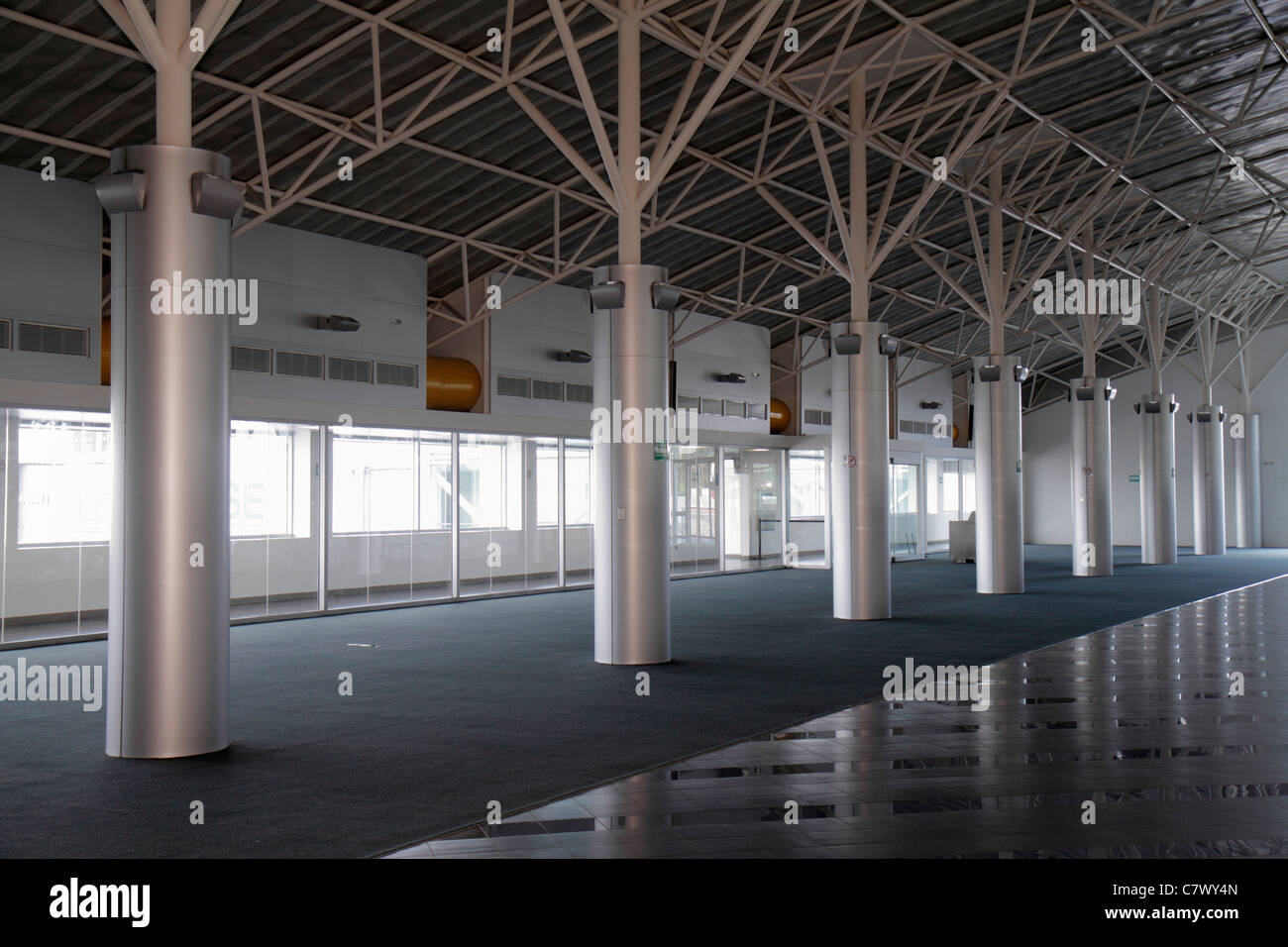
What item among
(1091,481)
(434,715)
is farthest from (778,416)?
(434,715)

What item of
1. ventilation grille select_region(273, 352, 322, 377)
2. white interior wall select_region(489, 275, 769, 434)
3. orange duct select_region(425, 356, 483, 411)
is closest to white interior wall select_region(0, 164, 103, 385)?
ventilation grille select_region(273, 352, 322, 377)

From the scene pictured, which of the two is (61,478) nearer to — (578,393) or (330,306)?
(330,306)

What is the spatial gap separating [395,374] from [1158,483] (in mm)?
20579

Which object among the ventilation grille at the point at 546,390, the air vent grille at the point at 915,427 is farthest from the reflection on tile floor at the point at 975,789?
the air vent grille at the point at 915,427

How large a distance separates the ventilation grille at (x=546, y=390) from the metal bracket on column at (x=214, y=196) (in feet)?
48.9

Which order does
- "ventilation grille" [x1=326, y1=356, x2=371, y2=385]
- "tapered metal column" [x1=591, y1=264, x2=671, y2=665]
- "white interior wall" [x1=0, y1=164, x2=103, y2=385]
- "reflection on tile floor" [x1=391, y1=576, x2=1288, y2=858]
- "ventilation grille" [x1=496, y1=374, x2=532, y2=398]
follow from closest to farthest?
"reflection on tile floor" [x1=391, y1=576, x2=1288, y2=858], "tapered metal column" [x1=591, y1=264, x2=671, y2=665], "white interior wall" [x1=0, y1=164, x2=103, y2=385], "ventilation grille" [x1=326, y1=356, x2=371, y2=385], "ventilation grille" [x1=496, y1=374, x2=532, y2=398]

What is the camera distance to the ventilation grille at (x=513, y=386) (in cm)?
2233

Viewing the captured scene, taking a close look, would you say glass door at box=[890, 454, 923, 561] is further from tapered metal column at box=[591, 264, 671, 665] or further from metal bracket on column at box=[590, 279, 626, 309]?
metal bracket on column at box=[590, 279, 626, 309]

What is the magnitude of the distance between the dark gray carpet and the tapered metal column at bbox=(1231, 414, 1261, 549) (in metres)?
22.1

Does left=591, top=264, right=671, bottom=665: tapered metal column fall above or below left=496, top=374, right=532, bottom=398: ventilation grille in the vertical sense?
below

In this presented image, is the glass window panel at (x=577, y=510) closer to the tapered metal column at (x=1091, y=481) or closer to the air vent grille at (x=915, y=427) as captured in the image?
the tapered metal column at (x=1091, y=481)

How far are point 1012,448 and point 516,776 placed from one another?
16150 millimetres

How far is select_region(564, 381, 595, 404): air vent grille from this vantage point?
78.9 feet
